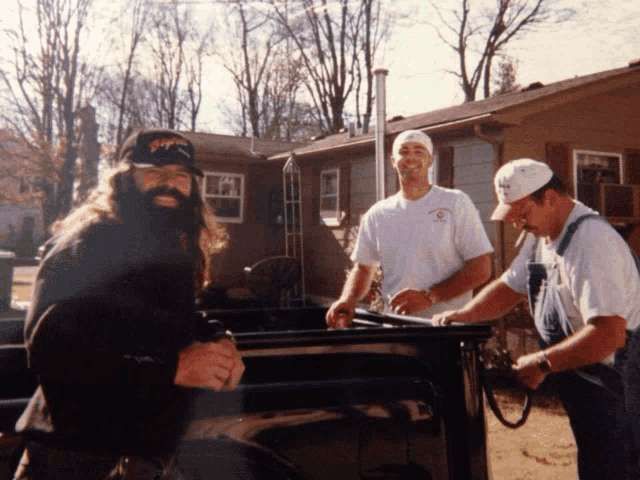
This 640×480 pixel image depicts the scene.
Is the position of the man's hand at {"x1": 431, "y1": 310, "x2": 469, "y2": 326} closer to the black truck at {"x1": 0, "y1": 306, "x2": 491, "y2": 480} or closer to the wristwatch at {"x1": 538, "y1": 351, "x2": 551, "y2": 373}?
the wristwatch at {"x1": 538, "y1": 351, "x2": 551, "y2": 373}

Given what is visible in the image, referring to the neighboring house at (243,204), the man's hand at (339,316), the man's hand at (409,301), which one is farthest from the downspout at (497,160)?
the man's hand at (339,316)

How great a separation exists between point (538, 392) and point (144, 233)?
22.6ft

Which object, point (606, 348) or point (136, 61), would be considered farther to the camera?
point (136, 61)

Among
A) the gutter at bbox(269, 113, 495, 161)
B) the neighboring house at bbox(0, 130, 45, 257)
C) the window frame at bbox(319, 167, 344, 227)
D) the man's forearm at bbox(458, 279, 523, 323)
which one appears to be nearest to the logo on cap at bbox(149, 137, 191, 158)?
the man's forearm at bbox(458, 279, 523, 323)

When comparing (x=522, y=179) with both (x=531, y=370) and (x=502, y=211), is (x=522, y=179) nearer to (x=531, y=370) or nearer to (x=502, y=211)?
(x=502, y=211)

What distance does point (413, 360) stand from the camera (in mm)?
2080

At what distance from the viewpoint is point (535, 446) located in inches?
230

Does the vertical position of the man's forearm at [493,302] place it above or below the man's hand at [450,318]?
above

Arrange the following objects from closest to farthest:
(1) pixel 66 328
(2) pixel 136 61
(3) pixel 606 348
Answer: (1) pixel 66 328, (3) pixel 606 348, (2) pixel 136 61

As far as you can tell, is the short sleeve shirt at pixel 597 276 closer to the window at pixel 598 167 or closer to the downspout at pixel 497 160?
the downspout at pixel 497 160

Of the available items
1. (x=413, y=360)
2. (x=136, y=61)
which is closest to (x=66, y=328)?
(x=413, y=360)

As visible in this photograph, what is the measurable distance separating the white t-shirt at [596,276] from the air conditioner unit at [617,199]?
368 inches

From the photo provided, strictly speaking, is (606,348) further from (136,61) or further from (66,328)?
(136,61)

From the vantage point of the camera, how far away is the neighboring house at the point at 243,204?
16.8m
